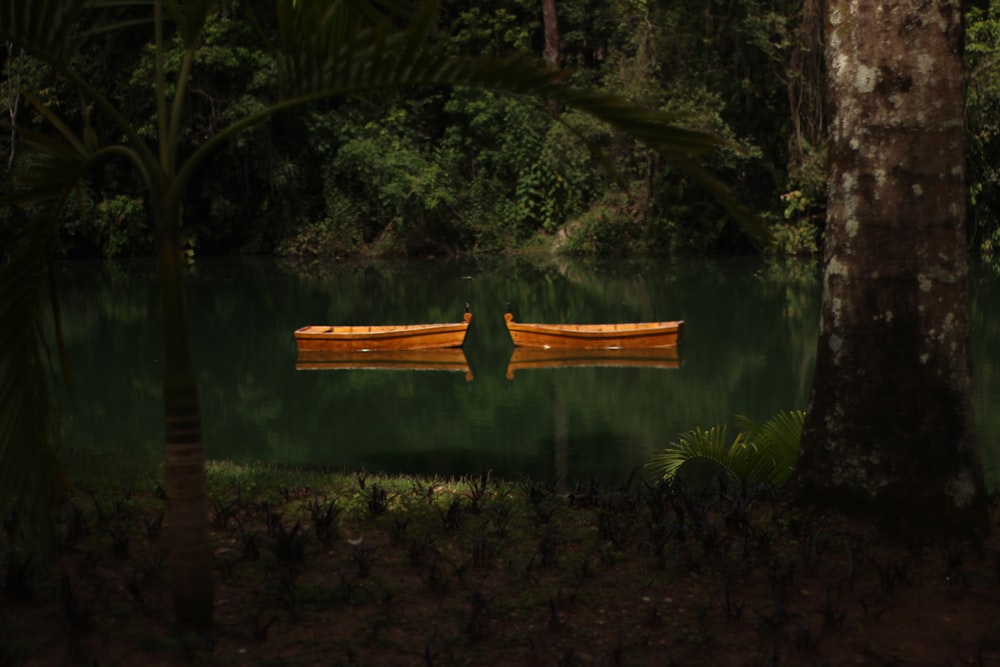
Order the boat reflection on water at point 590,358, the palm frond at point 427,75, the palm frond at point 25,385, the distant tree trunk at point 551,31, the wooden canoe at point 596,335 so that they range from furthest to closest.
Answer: the distant tree trunk at point 551,31
the wooden canoe at point 596,335
the boat reflection on water at point 590,358
the palm frond at point 25,385
the palm frond at point 427,75

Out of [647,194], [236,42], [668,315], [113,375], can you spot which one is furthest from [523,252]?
[113,375]

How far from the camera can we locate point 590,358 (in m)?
18.2

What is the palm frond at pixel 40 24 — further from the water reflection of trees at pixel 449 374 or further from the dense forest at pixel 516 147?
the dense forest at pixel 516 147

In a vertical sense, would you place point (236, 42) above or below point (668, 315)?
above

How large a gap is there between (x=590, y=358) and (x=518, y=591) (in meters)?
13.6

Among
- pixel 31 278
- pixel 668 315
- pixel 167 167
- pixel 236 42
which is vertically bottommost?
pixel 668 315

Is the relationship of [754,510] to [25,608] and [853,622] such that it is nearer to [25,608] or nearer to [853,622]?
[853,622]

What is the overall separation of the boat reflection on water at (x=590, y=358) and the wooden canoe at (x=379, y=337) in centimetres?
104

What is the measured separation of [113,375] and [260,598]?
506 inches

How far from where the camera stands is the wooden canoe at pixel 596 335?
725 inches

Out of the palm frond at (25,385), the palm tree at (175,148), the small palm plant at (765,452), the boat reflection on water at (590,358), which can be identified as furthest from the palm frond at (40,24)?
the boat reflection on water at (590,358)

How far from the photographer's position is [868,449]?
525 cm

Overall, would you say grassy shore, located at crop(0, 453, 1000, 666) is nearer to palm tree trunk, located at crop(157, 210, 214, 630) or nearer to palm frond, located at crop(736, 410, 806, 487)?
palm tree trunk, located at crop(157, 210, 214, 630)

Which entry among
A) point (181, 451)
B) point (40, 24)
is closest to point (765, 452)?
point (181, 451)
